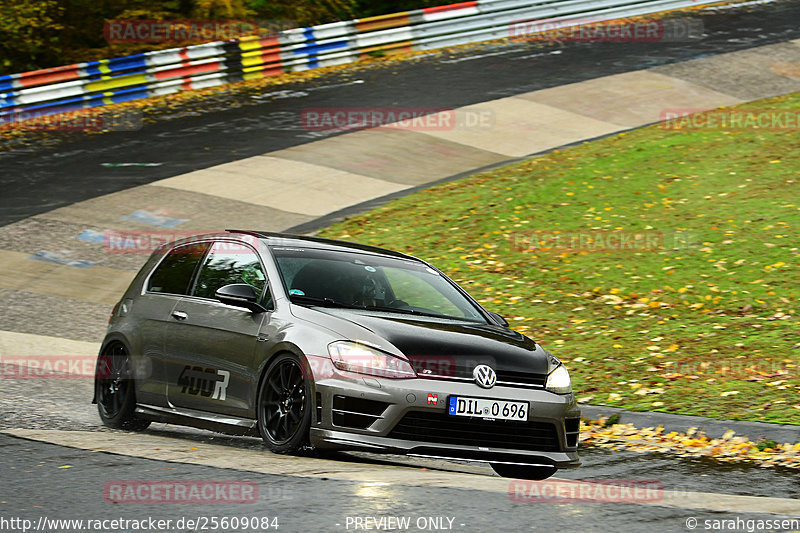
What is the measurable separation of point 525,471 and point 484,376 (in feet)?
3.01

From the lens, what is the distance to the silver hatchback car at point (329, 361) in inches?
277

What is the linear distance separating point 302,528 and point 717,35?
26.0 m

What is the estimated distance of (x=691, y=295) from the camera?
41.5ft

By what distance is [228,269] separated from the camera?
8.50 metres

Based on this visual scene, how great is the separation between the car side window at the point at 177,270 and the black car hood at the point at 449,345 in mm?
1648

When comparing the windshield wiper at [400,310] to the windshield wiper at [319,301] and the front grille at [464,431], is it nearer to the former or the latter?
the windshield wiper at [319,301]

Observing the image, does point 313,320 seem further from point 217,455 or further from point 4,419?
point 4,419

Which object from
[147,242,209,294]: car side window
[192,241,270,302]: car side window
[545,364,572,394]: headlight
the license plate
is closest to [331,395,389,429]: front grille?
the license plate

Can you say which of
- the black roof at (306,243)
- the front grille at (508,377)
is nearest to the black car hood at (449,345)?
the front grille at (508,377)

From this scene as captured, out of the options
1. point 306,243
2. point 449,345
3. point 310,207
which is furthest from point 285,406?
point 310,207

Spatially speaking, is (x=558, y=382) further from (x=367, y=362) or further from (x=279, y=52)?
(x=279, y=52)

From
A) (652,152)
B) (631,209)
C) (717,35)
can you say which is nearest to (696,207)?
(631,209)

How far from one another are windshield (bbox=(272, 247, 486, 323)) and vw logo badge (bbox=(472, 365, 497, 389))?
0.98 m

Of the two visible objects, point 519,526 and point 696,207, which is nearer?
point 519,526
